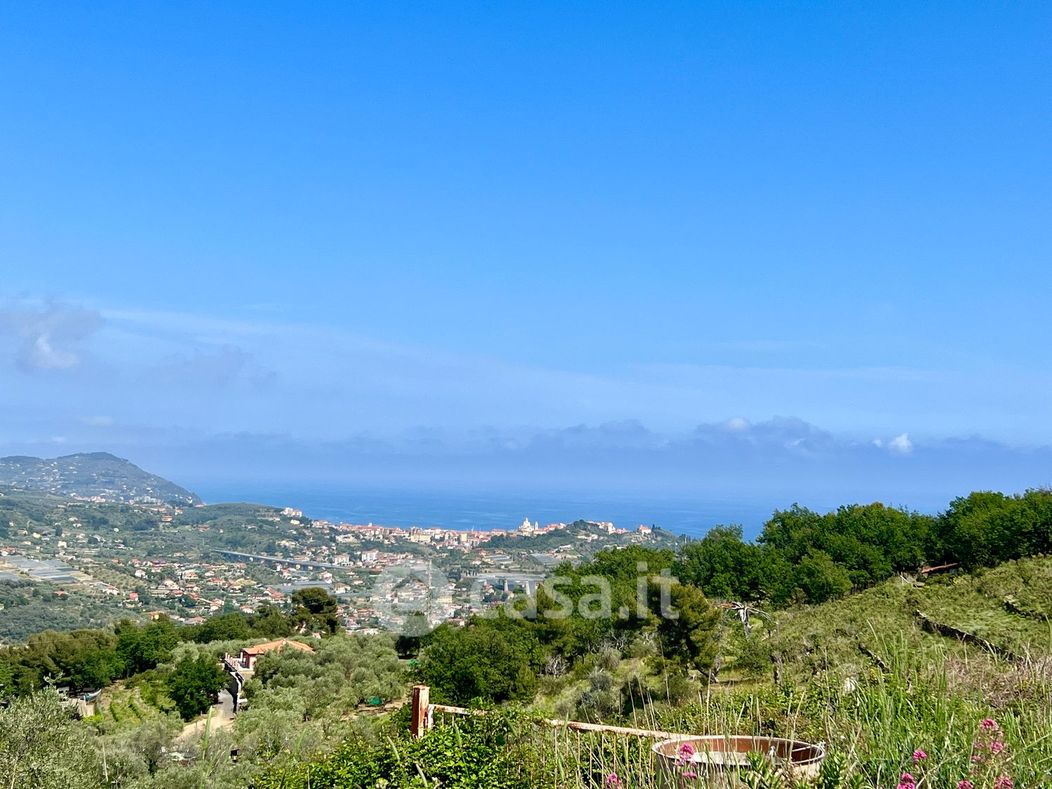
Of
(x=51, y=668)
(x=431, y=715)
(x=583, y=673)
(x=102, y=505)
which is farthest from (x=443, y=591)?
(x=102, y=505)

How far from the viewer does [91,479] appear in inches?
5030

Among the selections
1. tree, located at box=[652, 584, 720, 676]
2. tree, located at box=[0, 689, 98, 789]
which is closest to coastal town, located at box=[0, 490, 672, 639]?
tree, located at box=[652, 584, 720, 676]

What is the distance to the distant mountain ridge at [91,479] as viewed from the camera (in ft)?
391

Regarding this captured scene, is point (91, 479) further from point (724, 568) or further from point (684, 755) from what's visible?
point (684, 755)

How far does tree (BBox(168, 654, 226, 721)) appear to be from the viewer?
24.8m

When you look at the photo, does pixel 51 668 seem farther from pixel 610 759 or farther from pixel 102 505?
pixel 102 505

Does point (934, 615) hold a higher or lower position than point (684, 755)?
lower

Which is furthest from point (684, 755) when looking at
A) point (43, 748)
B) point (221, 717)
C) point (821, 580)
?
point (221, 717)

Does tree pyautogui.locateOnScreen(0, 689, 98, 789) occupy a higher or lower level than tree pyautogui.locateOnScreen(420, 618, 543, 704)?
higher

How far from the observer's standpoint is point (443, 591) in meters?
35.9

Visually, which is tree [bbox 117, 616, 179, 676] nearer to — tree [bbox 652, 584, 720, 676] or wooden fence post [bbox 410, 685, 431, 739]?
tree [bbox 652, 584, 720, 676]

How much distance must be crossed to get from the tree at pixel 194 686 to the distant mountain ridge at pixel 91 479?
9954cm

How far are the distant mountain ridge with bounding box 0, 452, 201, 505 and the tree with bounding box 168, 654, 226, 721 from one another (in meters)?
99.5

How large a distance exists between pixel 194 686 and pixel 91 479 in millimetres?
117340
